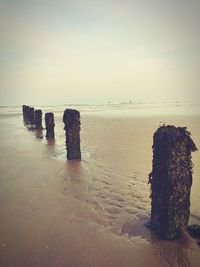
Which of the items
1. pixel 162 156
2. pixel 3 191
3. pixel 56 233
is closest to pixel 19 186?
pixel 3 191

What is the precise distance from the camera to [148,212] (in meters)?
5.06

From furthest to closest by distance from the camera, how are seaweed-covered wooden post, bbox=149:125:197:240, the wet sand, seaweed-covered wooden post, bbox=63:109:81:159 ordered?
seaweed-covered wooden post, bbox=63:109:81:159
seaweed-covered wooden post, bbox=149:125:197:240
the wet sand

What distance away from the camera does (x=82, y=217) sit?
16.0ft

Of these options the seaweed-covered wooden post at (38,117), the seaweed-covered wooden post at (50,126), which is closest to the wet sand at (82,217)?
the seaweed-covered wooden post at (50,126)

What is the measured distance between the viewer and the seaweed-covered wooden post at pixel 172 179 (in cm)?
403

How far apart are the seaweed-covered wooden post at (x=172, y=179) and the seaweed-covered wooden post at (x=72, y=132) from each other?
5677 mm

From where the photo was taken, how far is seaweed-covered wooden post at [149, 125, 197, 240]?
4027 millimetres

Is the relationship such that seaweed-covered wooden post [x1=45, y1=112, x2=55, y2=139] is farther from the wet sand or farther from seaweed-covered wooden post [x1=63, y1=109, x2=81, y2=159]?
the wet sand

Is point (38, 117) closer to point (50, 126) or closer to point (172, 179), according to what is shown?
point (50, 126)

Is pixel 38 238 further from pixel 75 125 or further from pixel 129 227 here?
pixel 75 125

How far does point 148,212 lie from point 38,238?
208cm

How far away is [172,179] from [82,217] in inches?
72.4

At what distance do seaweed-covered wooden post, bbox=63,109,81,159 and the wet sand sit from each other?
2.34 feet

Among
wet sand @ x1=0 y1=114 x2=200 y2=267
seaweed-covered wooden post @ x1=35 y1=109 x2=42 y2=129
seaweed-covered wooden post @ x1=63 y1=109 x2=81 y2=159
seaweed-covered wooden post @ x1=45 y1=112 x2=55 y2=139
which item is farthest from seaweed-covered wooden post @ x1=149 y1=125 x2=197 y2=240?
seaweed-covered wooden post @ x1=35 y1=109 x2=42 y2=129
